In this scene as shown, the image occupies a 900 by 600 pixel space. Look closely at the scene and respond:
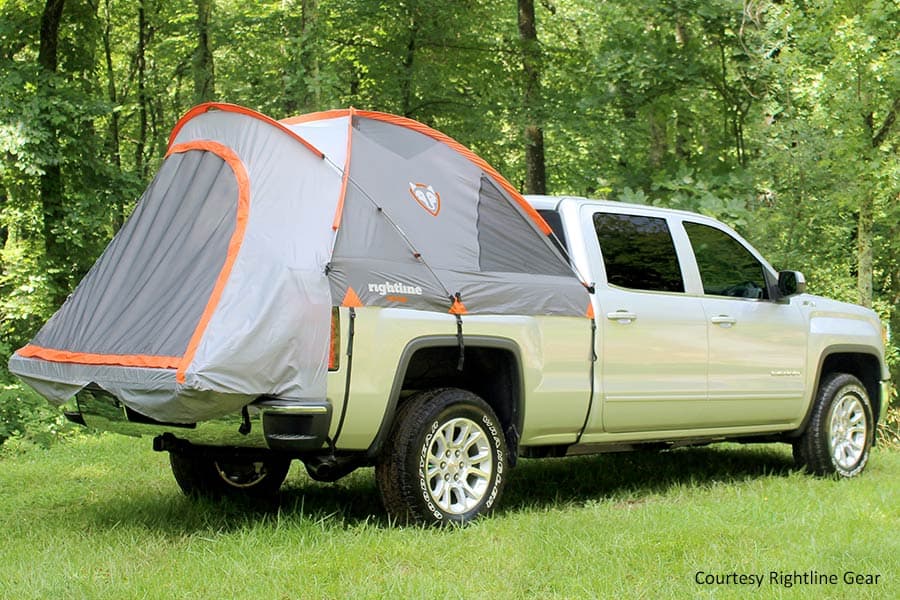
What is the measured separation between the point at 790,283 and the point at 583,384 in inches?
87.2

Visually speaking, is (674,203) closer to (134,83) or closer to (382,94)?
(382,94)

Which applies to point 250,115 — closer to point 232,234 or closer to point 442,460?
point 232,234

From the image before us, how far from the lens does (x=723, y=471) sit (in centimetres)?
884

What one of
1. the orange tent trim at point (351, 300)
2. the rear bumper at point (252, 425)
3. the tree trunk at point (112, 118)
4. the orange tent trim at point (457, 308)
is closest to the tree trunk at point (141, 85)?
the tree trunk at point (112, 118)

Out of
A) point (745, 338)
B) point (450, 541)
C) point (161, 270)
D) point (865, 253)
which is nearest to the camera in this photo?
point (450, 541)

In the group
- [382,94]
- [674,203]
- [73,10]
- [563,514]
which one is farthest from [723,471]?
[73,10]

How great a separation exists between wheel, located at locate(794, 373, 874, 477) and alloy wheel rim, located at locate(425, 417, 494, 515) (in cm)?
340

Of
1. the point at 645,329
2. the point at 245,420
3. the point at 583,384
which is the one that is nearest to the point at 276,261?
the point at 245,420

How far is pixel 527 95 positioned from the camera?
58.9 feet

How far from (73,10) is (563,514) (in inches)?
602

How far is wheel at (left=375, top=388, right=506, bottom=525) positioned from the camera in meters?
5.67

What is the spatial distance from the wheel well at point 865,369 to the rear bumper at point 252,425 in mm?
5152

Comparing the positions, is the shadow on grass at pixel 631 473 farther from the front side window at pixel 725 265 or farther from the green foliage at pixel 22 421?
the green foliage at pixel 22 421

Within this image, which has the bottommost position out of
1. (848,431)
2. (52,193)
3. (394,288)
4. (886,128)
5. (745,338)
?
(848,431)
